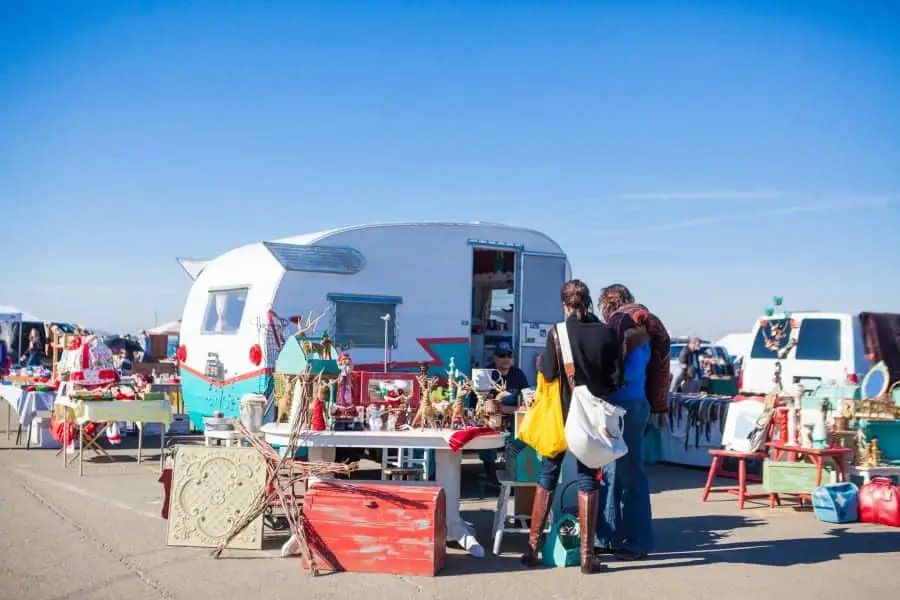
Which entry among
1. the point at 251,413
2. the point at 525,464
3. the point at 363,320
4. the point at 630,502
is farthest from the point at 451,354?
the point at 630,502

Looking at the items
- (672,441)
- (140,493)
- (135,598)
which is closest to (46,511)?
(140,493)

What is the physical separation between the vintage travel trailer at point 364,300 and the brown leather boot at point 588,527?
428cm

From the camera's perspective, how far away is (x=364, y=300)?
9.50 metres

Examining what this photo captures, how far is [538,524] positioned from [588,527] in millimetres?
321

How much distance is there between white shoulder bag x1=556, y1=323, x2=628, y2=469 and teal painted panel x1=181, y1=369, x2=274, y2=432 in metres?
3.70

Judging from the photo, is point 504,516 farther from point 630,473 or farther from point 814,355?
point 814,355

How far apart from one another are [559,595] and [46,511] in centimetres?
443

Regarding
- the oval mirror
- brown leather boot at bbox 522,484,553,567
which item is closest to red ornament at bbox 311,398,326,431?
brown leather boot at bbox 522,484,553,567

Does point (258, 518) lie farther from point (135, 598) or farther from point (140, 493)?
point (140, 493)

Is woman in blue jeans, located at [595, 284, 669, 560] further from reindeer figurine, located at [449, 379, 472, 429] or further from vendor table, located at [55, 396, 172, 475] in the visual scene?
vendor table, located at [55, 396, 172, 475]

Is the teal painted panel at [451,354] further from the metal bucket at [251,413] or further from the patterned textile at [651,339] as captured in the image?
the patterned textile at [651,339]

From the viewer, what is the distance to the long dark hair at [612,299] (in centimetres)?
638

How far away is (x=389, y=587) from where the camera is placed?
5.07 m

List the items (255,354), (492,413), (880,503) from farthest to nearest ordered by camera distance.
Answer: (255,354) → (880,503) → (492,413)
